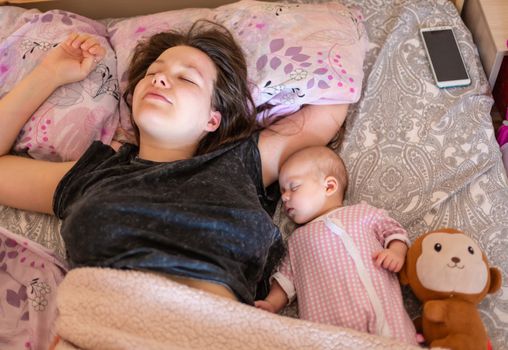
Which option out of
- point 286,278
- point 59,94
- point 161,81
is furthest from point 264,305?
point 59,94

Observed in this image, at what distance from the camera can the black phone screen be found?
1.56 meters

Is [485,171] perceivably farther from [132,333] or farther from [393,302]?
[132,333]

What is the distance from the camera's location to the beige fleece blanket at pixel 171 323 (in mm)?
1023

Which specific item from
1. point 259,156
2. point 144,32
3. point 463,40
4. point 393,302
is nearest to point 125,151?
point 259,156

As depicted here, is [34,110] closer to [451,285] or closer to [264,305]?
[264,305]

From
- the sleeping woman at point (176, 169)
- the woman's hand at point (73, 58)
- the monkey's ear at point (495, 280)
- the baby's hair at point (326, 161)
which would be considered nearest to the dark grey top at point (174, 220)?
the sleeping woman at point (176, 169)

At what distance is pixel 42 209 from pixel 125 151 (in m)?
0.25

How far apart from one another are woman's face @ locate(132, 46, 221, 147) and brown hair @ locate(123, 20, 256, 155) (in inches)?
1.0

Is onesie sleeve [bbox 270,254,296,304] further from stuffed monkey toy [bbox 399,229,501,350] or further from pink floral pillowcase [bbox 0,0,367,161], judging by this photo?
pink floral pillowcase [bbox 0,0,367,161]

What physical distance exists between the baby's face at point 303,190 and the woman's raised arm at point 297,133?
0.06 m

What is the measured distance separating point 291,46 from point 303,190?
409 millimetres

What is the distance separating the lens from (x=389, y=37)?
1636 mm

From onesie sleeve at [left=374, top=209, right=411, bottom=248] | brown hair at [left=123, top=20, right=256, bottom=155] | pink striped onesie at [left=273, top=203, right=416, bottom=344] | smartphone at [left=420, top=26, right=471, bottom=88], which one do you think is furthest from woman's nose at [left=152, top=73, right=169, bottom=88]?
smartphone at [left=420, top=26, right=471, bottom=88]

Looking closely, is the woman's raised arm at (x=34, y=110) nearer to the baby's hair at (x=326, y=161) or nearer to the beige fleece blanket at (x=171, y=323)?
the beige fleece blanket at (x=171, y=323)
